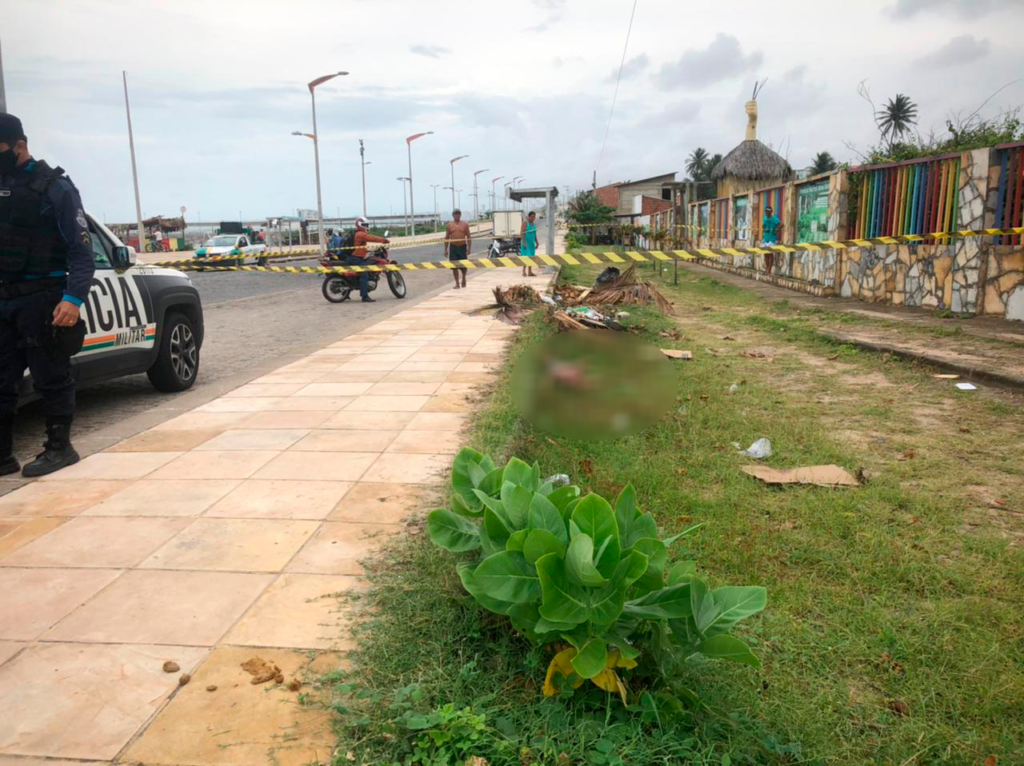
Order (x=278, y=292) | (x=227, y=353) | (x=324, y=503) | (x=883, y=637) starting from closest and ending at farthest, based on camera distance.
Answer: (x=883, y=637), (x=324, y=503), (x=227, y=353), (x=278, y=292)

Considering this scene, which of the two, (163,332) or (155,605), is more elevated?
(163,332)

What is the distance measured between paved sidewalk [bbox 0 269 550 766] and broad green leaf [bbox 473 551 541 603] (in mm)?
577

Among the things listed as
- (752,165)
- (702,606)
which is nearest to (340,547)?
(702,606)

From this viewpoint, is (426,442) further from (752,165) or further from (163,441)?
(752,165)

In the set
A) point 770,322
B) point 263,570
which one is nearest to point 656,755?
point 263,570

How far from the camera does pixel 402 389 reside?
6.86 metres

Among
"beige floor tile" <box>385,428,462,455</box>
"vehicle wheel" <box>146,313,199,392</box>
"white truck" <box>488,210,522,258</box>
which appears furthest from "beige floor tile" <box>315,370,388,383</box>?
"white truck" <box>488,210,522,258</box>

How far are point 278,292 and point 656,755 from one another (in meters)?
18.5

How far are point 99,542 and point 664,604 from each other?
260 centimetres

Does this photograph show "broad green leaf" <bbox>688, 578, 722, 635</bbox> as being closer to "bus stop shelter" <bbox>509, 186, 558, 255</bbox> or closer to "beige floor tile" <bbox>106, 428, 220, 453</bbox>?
"beige floor tile" <bbox>106, 428, 220, 453</bbox>

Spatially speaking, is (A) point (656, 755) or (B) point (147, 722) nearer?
(A) point (656, 755)

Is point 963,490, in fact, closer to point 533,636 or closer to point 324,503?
point 533,636

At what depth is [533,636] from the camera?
93.7 inches

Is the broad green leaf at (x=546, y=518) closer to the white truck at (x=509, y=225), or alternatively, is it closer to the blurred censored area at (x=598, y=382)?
the blurred censored area at (x=598, y=382)
